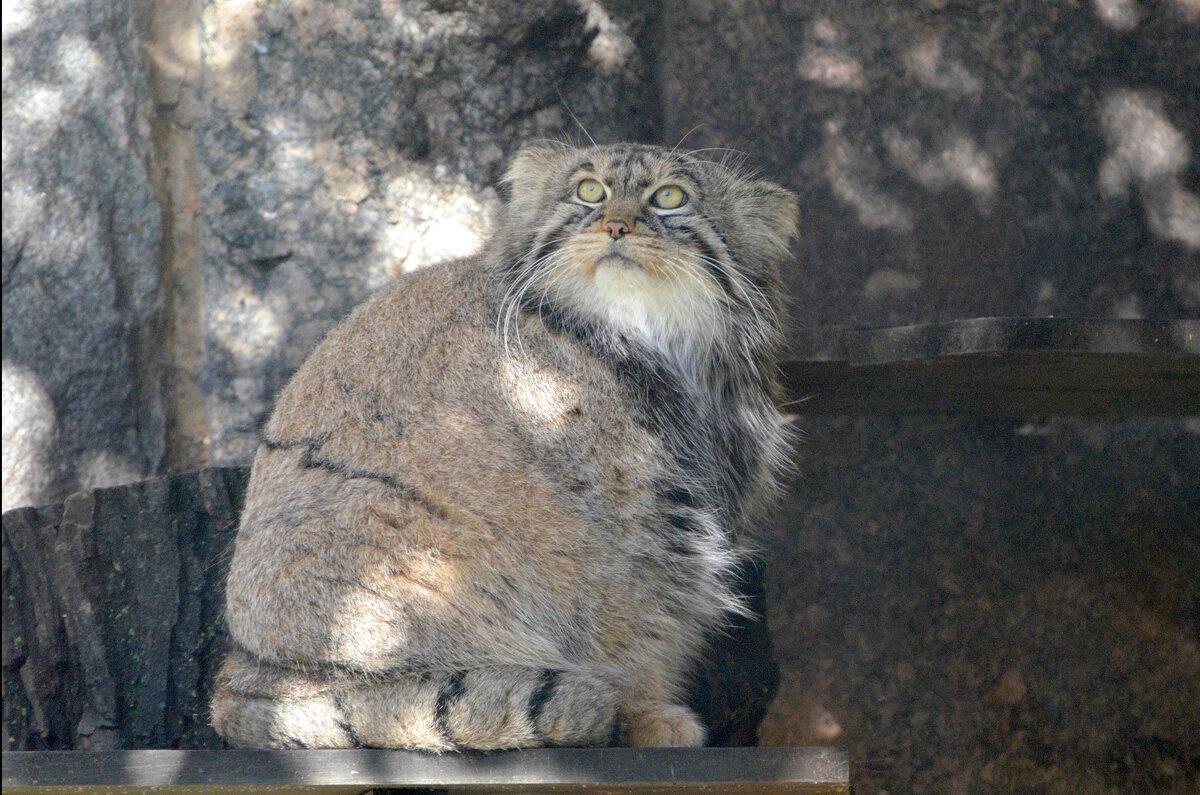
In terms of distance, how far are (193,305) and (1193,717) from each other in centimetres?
369

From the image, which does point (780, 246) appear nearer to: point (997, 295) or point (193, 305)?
point (997, 295)

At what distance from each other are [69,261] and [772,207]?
2.36 meters

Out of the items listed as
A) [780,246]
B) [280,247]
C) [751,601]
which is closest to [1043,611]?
[751,601]

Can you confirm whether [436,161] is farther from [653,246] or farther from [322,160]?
[653,246]

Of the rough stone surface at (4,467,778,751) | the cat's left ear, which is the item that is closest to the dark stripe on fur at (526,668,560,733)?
the rough stone surface at (4,467,778,751)

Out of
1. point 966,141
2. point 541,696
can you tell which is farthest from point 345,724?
point 966,141

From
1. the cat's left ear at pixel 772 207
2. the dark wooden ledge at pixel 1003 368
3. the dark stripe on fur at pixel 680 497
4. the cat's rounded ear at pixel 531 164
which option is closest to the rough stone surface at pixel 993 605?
the dark wooden ledge at pixel 1003 368

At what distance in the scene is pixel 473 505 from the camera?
104 inches

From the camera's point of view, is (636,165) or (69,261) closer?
(636,165)

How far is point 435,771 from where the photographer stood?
2266 mm

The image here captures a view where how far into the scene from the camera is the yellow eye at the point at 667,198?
9.84ft

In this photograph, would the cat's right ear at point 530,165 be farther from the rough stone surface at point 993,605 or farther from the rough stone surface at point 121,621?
the rough stone surface at point 993,605

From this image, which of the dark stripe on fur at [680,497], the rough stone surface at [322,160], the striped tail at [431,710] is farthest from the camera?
the rough stone surface at [322,160]

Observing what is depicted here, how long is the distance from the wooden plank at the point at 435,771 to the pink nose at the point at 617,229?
1.32m
